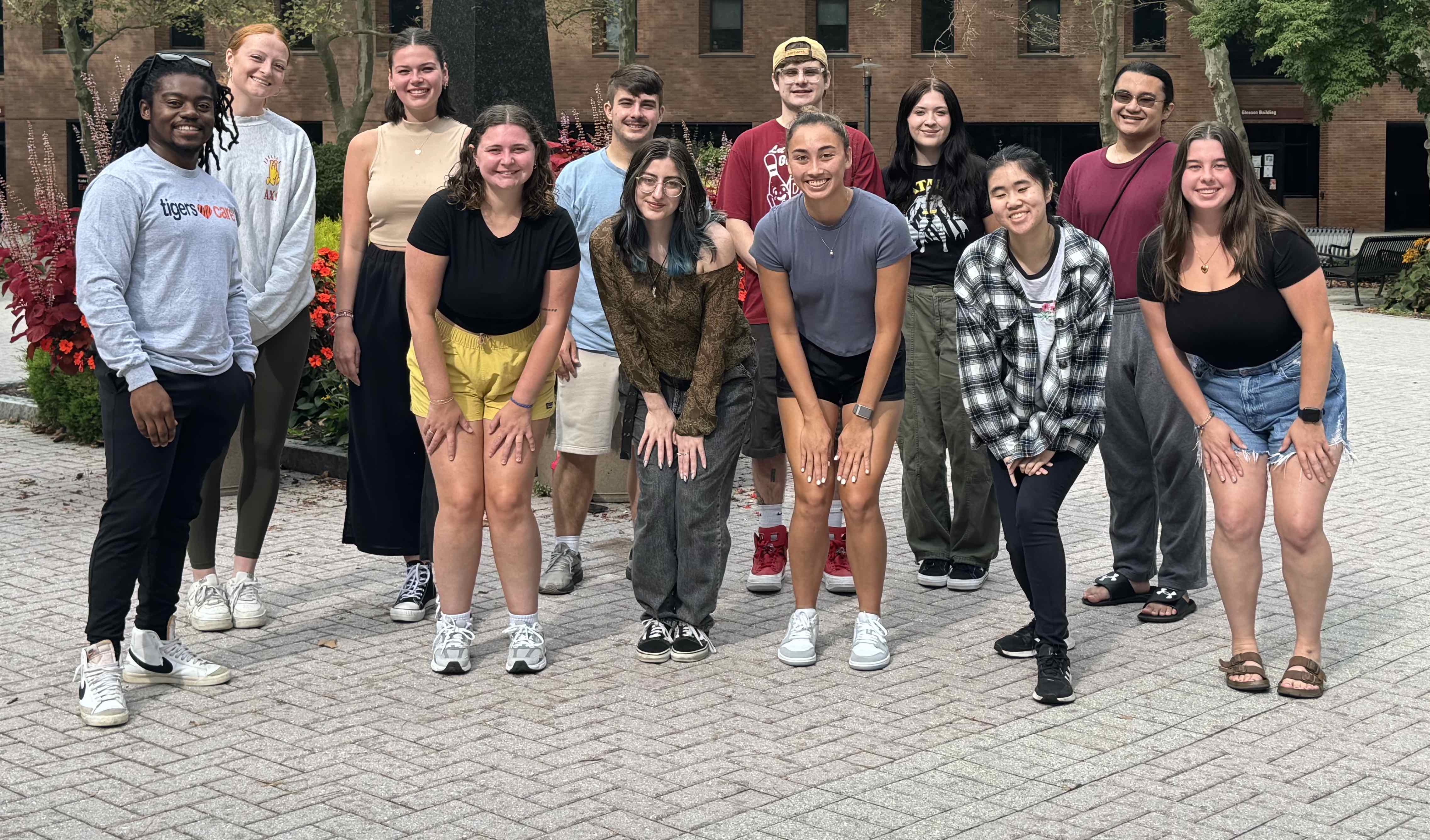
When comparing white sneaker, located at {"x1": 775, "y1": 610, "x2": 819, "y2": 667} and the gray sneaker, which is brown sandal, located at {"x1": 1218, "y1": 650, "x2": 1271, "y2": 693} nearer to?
white sneaker, located at {"x1": 775, "y1": 610, "x2": 819, "y2": 667}

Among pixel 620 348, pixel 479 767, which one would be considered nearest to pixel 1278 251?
pixel 620 348

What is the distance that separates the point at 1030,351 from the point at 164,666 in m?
3.21

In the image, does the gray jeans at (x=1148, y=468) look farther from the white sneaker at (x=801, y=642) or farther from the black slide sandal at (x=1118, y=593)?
the white sneaker at (x=801, y=642)

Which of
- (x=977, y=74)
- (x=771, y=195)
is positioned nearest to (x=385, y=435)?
(x=771, y=195)

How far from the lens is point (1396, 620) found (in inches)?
246

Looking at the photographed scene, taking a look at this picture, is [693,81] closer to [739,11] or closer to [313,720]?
[739,11]

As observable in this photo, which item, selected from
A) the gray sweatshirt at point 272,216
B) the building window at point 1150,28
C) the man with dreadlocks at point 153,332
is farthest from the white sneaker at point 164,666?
the building window at point 1150,28

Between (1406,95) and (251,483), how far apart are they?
4525 centimetres

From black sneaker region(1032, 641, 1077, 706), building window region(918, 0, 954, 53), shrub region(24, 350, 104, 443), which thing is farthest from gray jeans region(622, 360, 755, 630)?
building window region(918, 0, 954, 53)

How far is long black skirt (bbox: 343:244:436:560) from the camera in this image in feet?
20.4

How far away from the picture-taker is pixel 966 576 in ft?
22.5

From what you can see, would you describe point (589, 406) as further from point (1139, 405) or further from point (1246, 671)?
point (1246, 671)

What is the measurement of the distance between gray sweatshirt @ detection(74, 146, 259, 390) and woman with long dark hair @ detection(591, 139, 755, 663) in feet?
4.55

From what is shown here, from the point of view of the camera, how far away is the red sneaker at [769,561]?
6.77 metres
